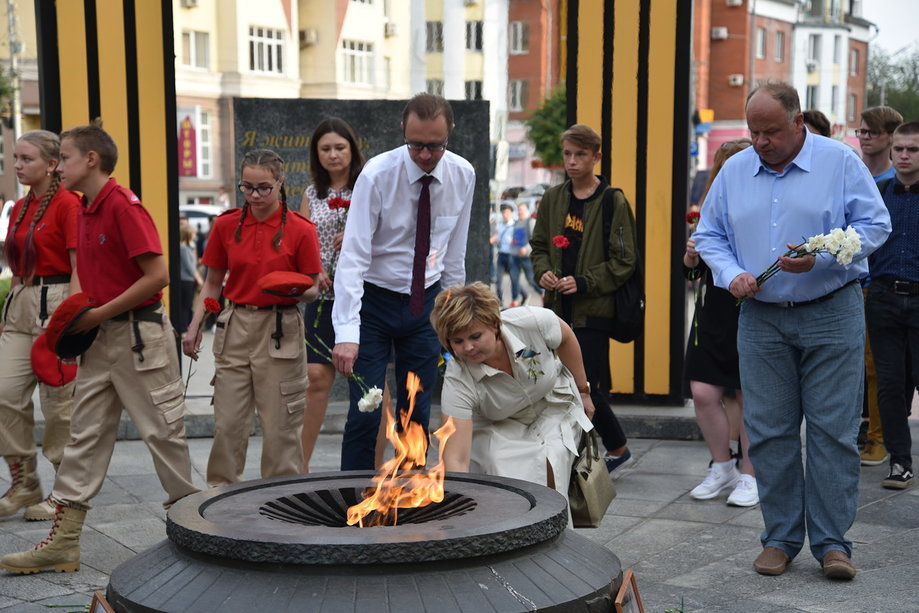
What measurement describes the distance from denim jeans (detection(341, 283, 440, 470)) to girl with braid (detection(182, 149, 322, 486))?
1.08 feet

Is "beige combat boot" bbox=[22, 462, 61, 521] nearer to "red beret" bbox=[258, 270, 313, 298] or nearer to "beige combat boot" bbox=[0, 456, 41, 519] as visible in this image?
"beige combat boot" bbox=[0, 456, 41, 519]

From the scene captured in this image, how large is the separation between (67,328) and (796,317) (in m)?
2.85

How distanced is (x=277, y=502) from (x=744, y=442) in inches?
126

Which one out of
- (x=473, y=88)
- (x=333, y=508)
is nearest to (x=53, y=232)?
(x=333, y=508)

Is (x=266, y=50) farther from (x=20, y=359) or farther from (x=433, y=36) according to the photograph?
(x=20, y=359)

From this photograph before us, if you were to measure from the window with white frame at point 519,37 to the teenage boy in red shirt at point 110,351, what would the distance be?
40686 millimetres

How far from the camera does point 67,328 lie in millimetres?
4691

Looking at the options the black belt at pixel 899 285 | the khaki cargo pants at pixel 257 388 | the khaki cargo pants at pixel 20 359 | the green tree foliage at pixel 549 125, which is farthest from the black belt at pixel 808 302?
the green tree foliage at pixel 549 125

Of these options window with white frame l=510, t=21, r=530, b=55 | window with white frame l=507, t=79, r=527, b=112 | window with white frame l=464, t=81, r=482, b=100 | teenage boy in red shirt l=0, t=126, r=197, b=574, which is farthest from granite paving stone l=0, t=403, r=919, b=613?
window with white frame l=507, t=79, r=527, b=112

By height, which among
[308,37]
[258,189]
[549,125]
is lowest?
[258,189]

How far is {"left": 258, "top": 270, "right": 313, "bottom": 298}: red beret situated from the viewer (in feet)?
17.1

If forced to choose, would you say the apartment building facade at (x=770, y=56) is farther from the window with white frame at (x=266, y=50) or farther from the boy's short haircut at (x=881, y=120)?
the boy's short haircut at (x=881, y=120)

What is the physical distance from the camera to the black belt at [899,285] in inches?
240

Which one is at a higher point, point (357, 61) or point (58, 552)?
point (357, 61)
